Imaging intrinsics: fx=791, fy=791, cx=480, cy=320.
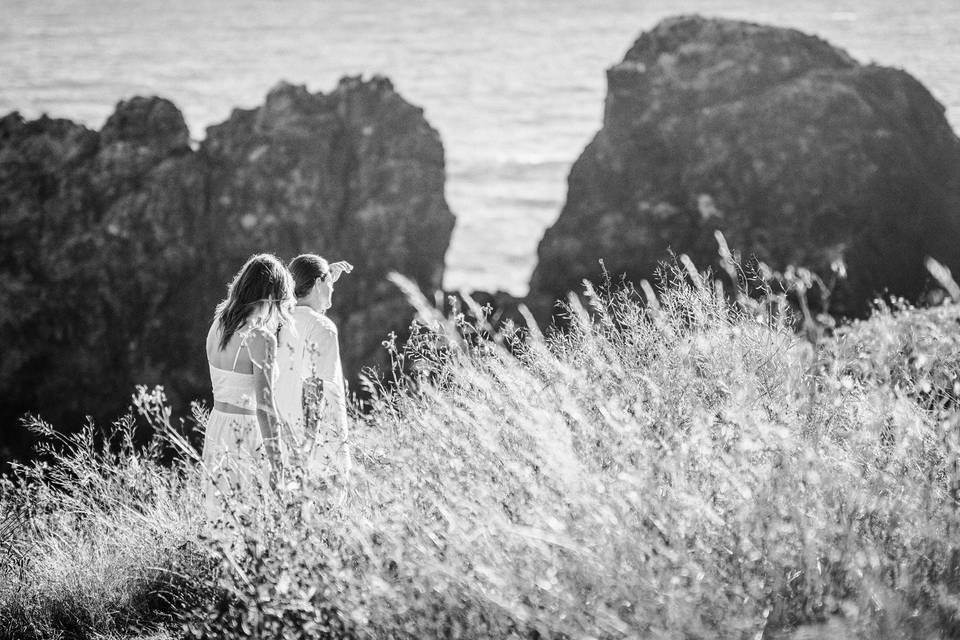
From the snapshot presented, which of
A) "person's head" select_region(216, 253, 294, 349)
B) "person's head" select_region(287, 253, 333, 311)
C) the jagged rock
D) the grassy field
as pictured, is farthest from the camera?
the jagged rock

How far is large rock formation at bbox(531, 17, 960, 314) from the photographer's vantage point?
2052 cm

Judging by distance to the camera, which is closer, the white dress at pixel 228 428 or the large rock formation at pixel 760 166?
the white dress at pixel 228 428

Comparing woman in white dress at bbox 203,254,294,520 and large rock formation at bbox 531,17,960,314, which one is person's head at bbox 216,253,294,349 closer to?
woman in white dress at bbox 203,254,294,520

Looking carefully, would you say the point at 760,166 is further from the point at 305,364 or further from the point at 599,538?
the point at 599,538

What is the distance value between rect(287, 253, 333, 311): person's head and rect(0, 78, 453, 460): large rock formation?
19866 millimetres

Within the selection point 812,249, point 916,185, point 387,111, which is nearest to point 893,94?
point 916,185

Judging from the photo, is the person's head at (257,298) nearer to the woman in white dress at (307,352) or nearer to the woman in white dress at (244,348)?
the woman in white dress at (244,348)

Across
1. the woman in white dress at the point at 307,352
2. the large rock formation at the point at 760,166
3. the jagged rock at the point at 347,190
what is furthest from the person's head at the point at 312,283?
the jagged rock at the point at 347,190

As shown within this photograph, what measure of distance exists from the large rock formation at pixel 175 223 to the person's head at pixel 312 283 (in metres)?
19.9

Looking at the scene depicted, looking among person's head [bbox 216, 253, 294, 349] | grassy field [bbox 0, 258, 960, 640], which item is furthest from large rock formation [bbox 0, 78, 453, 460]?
grassy field [bbox 0, 258, 960, 640]

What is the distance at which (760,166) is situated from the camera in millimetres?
20922

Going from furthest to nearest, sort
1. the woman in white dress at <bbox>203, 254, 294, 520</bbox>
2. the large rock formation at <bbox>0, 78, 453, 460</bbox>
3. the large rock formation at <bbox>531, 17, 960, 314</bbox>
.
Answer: the large rock formation at <bbox>0, 78, 453, 460</bbox> < the large rock formation at <bbox>531, 17, 960, 314</bbox> < the woman in white dress at <bbox>203, 254, 294, 520</bbox>

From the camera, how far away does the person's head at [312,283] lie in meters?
4.47

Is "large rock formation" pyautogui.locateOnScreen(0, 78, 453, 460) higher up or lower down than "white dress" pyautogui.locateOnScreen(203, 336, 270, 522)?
lower down
